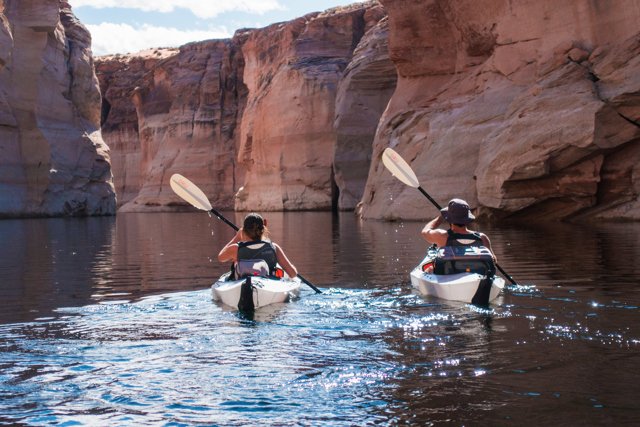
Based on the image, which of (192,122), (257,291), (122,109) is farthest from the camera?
(122,109)

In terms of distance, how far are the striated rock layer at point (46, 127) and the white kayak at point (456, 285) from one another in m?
34.9

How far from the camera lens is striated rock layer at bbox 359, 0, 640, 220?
55.2ft

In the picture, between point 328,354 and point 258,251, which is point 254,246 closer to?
point 258,251

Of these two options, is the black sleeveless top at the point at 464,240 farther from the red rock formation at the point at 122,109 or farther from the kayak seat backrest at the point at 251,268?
the red rock formation at the point at 122,109

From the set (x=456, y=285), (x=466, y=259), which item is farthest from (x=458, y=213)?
(x=456, y=285)

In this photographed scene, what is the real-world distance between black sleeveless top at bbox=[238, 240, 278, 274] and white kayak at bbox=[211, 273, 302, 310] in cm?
24

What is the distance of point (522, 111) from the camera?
1828cm

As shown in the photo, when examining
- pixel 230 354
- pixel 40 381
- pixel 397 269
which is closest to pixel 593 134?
pixel 397 269

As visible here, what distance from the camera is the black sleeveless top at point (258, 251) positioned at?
6.38 meters

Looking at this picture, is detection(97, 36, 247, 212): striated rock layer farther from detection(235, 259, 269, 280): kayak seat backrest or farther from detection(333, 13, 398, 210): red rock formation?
detection(235, 259, 269, 280): kayak seat backrest

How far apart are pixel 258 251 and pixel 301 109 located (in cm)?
3665

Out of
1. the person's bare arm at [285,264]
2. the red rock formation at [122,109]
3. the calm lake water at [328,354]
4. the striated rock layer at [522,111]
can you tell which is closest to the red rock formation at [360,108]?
the striated rock layer at [522,111]

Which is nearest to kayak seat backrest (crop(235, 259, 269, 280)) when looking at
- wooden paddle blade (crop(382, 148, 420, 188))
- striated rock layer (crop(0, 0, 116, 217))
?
wooden paddle blade (crop(382, 148, 420, 188))

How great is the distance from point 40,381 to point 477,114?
19.8 meters
